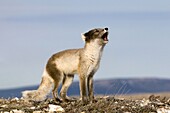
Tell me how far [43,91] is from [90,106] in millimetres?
2717

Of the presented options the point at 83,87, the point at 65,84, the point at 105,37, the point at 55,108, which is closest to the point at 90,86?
the point at 83,87

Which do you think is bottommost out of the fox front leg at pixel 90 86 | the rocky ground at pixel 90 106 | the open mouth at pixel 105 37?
the rocky ground at pixel 90 106

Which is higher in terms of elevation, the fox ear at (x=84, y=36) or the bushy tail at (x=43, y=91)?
the fox ear at (x=84, y=36)

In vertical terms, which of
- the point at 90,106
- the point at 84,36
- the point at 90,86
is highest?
the point at 84,36

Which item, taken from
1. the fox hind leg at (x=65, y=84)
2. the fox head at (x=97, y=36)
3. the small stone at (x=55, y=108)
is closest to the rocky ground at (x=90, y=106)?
the small stone at (x=55, y=108)

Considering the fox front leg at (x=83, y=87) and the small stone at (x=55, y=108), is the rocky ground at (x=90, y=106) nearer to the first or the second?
the small stone at (x=55, y=108)

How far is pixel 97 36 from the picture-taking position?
16.8 m

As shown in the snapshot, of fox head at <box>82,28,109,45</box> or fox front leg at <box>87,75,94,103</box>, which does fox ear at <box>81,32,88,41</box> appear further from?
fox front leg at <box>87,75,94,103</box>

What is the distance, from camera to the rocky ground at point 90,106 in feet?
47.1

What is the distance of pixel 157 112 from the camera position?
15.3m

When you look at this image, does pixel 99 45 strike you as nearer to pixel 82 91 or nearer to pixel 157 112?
pixel 82 91

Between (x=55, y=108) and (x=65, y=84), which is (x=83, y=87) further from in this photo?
(x=55, y=108)

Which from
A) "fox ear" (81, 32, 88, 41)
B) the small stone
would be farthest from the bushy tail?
the small stone

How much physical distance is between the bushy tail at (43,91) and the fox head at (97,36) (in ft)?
4.42
